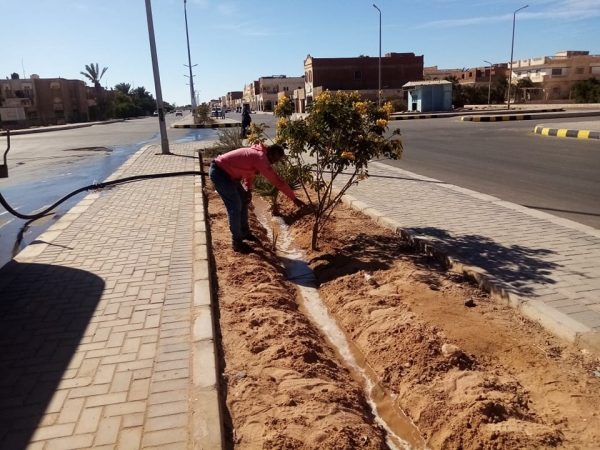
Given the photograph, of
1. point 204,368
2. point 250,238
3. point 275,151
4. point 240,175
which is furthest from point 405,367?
point 250,238

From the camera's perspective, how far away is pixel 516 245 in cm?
505

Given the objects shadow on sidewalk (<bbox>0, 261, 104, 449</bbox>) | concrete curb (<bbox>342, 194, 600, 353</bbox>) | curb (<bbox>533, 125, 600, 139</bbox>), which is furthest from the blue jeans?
curb (<bbox>533, 125, 600, 139</bbox>)

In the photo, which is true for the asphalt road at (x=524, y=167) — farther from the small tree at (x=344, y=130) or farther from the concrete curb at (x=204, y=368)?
the concrete curb at (x=204, y=368)

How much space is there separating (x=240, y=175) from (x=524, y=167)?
25.9 feet

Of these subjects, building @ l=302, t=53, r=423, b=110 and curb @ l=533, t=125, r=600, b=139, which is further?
building @ l=302, t=53, r=423, b=110

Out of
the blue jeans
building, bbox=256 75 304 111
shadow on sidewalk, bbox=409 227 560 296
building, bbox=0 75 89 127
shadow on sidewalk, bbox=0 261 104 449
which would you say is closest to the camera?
shadow on sidewalk, bbox=0 261 104 449

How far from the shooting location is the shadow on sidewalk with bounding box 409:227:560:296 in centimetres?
410

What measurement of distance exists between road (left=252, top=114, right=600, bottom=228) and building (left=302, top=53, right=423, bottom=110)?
45305mm

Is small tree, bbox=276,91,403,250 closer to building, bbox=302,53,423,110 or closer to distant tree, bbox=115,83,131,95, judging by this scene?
building, bbox=302,53,423,110

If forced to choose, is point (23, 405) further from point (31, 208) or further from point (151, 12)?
point (151, 12)

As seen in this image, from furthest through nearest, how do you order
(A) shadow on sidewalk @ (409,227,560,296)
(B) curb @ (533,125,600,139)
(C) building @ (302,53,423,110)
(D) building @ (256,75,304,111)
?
(D) building @ (256,75,304,111), (C) building @ (302,53,423,110), (B) curb @ (533,125,600,139), (A) shadow on sidewalk @ (409,227,560,296)

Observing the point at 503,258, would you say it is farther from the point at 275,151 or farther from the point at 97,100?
the point at 97,100

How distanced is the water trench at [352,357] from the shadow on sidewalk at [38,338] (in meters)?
1.76

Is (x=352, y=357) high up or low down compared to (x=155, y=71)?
down
